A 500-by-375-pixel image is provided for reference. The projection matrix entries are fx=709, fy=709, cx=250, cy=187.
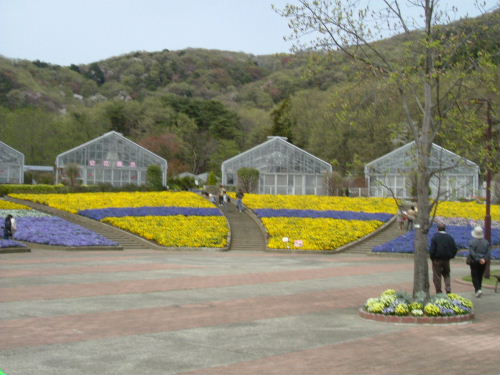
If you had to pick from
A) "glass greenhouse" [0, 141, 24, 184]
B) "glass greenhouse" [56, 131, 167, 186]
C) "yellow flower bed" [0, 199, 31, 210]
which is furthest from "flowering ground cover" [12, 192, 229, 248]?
"glass greenhouse" [56, 131, 167, 186]

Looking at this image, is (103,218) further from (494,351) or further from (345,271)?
(494,351)

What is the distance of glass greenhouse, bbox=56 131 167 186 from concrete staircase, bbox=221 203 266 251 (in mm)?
20336

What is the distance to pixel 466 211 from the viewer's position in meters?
44.8

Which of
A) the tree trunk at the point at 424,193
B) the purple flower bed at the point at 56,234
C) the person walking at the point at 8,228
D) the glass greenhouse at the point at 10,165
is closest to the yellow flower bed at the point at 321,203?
the purple flower bed at the point at 56,234

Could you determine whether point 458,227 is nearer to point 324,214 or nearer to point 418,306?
point 324,214

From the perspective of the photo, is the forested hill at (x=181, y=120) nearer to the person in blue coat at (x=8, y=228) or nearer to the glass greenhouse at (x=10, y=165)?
the person in blue coat at (x=8, y=228)

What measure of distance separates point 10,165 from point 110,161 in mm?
8554

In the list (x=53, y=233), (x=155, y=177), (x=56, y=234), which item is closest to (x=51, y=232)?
(x=53, y=233)

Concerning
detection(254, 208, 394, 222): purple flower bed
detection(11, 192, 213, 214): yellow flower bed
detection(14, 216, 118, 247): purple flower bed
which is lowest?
detection(14, 216, 118, 247): purple flower bed

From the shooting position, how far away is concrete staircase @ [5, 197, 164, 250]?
33.8 m

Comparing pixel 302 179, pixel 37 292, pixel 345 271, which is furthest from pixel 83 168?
pixel 37 292

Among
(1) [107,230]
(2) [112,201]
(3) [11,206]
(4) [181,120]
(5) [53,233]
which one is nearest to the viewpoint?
(5) [53,233]

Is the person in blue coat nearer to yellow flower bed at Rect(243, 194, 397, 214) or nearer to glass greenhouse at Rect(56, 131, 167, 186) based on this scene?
yellow flower bed at Rect(243, 194, 397, 214)

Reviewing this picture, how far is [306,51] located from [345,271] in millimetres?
10330
